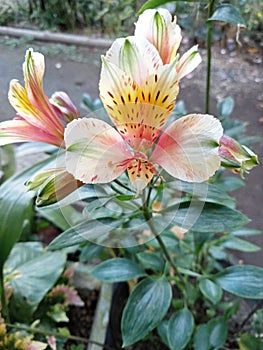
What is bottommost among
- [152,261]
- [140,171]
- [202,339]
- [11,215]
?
Result: [202,339]

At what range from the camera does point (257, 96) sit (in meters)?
1.77

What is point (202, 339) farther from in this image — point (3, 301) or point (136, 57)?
point (136, 57)

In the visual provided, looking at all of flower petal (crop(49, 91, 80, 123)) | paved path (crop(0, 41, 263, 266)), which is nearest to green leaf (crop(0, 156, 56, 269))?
flower petal (crop(49, 91, 80, 123))

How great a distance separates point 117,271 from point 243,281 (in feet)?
0.59

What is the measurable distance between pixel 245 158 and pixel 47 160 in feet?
1.49

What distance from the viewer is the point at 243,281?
0.59 metres

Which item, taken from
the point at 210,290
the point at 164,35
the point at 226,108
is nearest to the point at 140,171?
the point at 164,35

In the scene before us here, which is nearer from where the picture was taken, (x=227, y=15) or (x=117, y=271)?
(x=227, y=15)

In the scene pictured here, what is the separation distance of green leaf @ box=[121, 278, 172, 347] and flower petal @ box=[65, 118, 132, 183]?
0.89ft

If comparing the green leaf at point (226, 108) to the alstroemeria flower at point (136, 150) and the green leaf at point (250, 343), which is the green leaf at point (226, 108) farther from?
the alstroemeria flower at point (136, 150)

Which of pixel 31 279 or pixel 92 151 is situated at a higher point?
pixel 92 151

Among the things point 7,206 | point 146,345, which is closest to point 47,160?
point 7,206

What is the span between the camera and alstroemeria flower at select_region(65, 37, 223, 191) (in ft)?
1.06

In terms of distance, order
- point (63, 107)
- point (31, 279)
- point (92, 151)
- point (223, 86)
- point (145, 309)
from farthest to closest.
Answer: point (223, 86)
point (31, 279)
point (145, 309)
point (63, 107)
point (92, 151)
